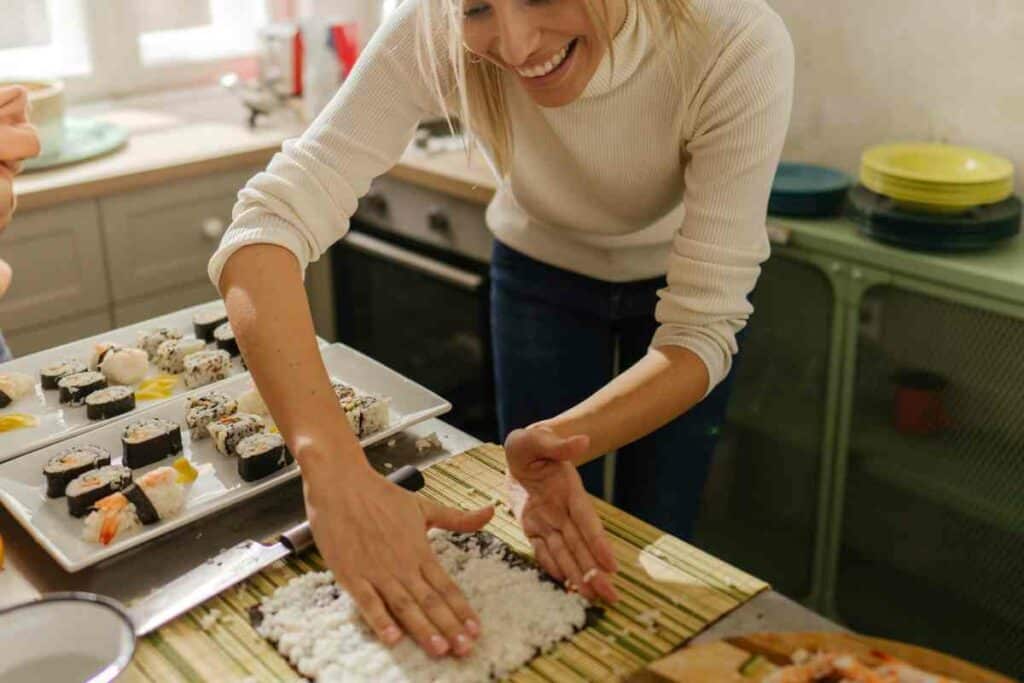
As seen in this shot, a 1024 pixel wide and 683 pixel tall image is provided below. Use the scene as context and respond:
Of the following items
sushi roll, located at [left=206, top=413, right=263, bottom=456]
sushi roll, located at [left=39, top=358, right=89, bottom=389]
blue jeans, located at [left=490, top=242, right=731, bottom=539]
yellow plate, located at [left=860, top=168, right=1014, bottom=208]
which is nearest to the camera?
sushi roll, located at [left=206, top=413, right=263, bottom=456]

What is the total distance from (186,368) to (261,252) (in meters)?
0.22

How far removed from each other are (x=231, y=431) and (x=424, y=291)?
1.29 metres

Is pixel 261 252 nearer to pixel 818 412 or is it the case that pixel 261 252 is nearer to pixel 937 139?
pixel 818 412

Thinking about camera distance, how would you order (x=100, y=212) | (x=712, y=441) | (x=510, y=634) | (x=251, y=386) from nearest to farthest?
(x=510, y=634)
(x=251, y=386)
(x=712, y=441)
(x=100, y=212)

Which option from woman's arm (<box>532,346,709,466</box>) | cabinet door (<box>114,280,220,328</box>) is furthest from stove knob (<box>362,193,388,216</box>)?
woman's arm (<box>532,346,709,466</box>)

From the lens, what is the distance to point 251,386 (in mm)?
1315

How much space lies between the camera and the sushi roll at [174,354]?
1.36 meters

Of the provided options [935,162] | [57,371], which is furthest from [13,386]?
[935,162]

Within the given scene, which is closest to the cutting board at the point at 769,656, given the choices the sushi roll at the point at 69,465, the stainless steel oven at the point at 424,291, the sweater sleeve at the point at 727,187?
the sweater sleeve at the point at 727,187

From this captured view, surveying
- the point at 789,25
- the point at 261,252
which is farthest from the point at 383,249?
the point at 261,252

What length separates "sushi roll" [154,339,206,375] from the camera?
1.36m

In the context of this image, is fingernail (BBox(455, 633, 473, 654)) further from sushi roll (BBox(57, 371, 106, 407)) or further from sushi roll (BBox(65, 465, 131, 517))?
sushi roll (BBox(57, 371, 106, 407))

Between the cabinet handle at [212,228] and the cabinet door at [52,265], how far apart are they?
25 centimetres

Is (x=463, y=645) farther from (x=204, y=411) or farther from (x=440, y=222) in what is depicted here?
(x=440, y=222)
